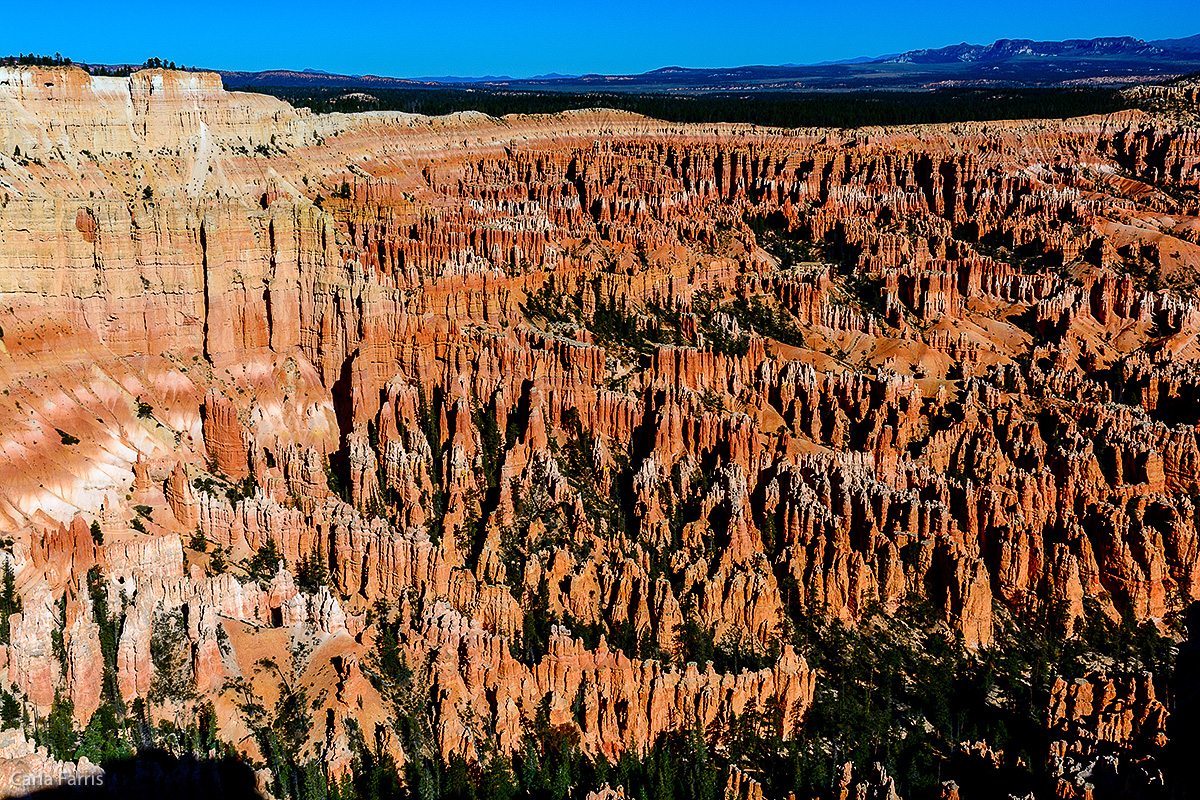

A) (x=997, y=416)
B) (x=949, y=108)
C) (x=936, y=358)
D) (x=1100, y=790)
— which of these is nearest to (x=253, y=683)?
(x=1100, y=790)

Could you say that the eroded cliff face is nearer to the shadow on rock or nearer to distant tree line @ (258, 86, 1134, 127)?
the shadow on rock

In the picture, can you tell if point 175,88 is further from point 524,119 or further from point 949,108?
point 949,108

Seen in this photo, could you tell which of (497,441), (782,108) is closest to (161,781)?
(497,441)

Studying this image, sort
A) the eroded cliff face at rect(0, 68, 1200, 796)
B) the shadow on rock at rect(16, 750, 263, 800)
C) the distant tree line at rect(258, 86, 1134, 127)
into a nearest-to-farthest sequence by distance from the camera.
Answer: the shadow on rock at rect(16, 750, 263, 800) < the eroded cliff face at rect(0, 68, 1200, 796) < the distant tree line at rect(258, 86, 1134, 127)

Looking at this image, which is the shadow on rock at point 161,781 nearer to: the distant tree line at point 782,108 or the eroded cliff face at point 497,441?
the eroded cliff face at point 497,441

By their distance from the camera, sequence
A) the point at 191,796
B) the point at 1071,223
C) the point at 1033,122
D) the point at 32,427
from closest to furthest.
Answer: the point at 191,796 < the point at 32,427 < the point at 1071,223 < the point at 1033,122

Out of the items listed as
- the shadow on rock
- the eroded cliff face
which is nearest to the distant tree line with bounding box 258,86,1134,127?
the eroded cliff face

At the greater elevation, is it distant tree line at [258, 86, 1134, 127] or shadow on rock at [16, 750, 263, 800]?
distant tree line at [258, 86, 1134, 127]

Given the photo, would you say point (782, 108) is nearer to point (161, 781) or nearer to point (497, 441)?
point (497, 441)
